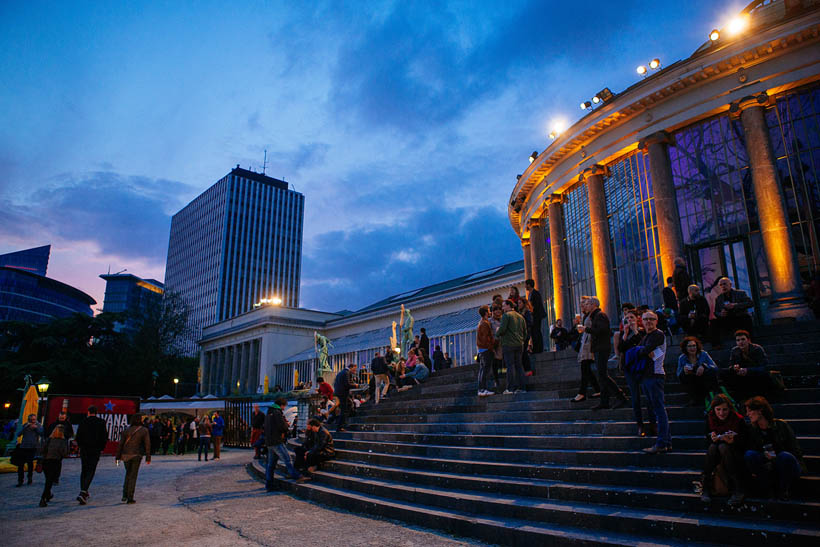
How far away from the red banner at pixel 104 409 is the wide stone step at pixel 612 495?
706 inches

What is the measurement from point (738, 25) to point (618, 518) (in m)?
13.6

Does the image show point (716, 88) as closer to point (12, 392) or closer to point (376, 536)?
point (376, 536)

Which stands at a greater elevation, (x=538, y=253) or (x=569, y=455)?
(x=538, y=253)

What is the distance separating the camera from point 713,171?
1332cm

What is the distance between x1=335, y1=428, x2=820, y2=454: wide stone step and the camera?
5.97 m

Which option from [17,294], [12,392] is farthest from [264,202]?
[12,392]

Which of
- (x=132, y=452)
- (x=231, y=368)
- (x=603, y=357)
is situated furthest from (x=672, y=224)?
(x=231, y=368)

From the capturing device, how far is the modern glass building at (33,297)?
336 feet

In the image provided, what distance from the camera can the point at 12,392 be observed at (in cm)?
4041

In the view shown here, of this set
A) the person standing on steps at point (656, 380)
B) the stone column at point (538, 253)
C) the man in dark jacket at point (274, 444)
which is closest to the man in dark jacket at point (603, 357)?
the person standing on steps at point (656, 380)

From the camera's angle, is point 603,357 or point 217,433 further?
point 217,433

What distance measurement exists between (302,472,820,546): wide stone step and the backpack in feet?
6.30

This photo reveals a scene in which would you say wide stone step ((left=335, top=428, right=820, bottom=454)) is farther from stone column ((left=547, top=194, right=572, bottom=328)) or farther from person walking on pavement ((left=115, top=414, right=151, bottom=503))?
stone column ((left=547, top=194, right=572, bottom=328))

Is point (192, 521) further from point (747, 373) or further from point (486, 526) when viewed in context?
point (747, 373)
